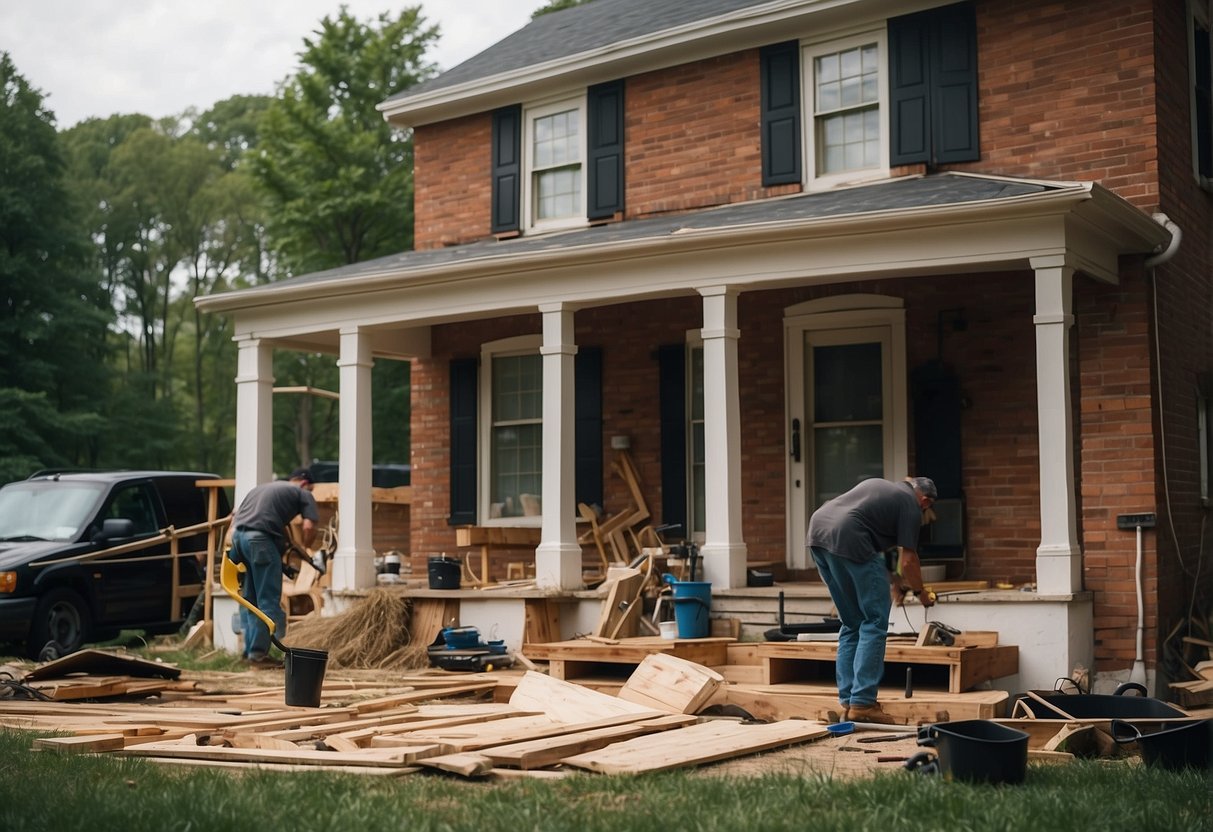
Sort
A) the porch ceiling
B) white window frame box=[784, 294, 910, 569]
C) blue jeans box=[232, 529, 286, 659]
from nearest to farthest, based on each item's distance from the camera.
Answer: the porch ceiling
blue jeans box=[232, 529, 286, 659]
white window frame box=[784, 294, 910, 569]

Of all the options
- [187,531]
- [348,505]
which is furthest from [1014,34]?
[187,531]

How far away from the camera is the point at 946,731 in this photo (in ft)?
20.7

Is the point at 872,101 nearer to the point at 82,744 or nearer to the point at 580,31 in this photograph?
the point at 580,31

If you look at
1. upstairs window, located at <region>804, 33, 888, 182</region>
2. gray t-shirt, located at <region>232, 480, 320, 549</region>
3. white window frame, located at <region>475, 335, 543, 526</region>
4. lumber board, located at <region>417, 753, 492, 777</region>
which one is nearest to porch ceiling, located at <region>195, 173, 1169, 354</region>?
upstairs window, located at <region>804, 33, 888, 182</region>

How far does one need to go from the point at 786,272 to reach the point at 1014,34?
3.20 m

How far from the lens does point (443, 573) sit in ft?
42.2

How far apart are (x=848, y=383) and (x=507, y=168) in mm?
Result: 4980

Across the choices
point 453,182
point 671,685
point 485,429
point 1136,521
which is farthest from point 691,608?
point 453,182

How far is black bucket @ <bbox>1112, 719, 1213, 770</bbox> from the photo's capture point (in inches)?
265

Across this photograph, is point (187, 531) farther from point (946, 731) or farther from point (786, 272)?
point (946, 731)

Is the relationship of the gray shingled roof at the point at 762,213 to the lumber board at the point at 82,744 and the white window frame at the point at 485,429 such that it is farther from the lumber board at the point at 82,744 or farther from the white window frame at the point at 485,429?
the lumber board at the point at 82,744

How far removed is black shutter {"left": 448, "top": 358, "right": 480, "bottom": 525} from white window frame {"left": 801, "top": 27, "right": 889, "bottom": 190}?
4.46 meters

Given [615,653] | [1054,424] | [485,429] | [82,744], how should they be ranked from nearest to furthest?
[82,744], [1054,424], [615,653], [485,429]

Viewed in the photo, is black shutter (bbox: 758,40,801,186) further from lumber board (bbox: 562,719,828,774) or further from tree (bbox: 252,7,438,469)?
tree (bbox: 252,7,438,469)
